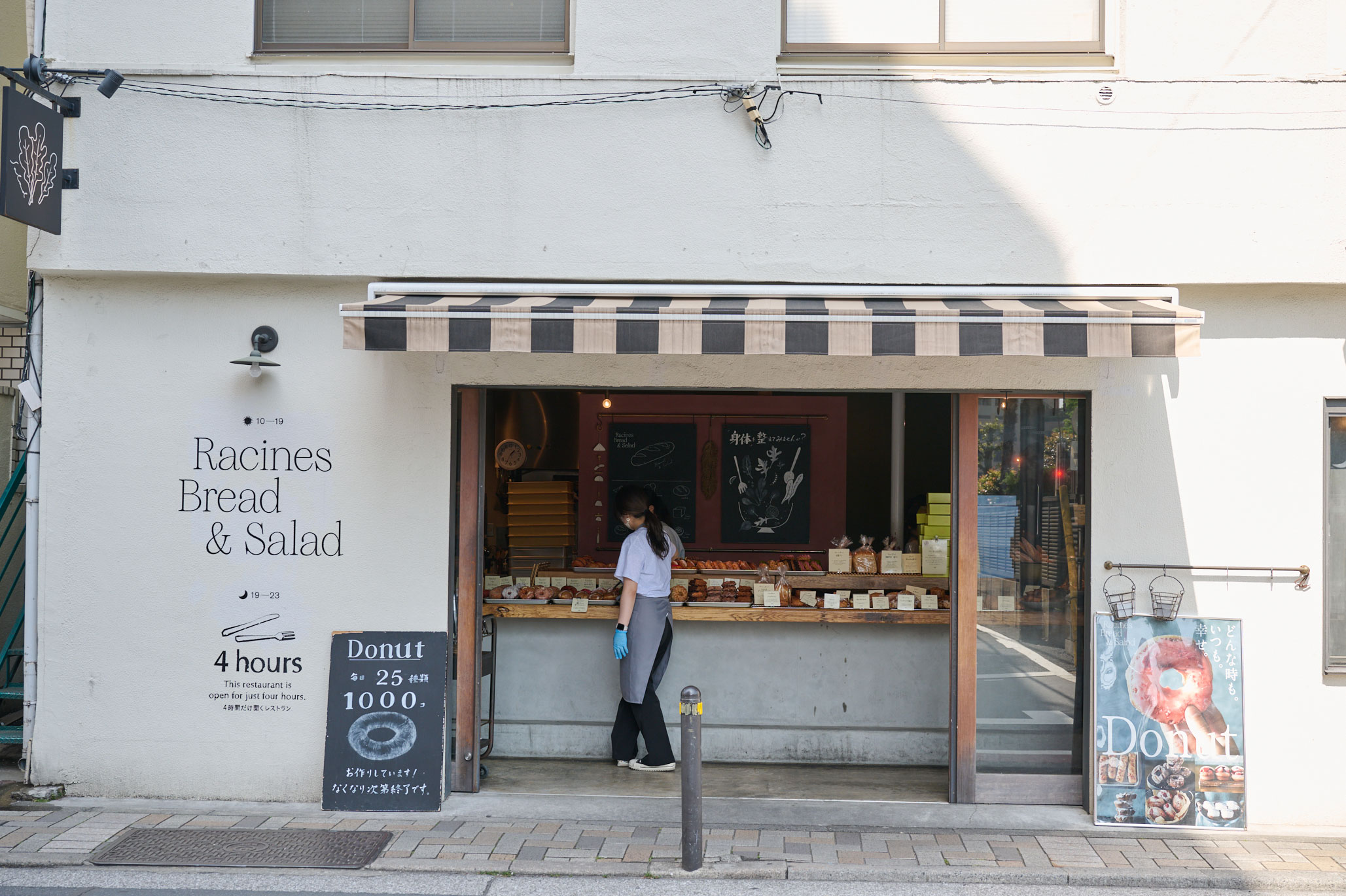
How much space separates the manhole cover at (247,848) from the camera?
224 inches

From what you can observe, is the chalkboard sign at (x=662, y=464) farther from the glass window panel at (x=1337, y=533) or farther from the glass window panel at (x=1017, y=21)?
the glass window panel at (x=1337, y=533)

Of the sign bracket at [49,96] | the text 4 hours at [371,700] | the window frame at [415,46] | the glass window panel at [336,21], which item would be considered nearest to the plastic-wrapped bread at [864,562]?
the text 4 hours at [371,700]

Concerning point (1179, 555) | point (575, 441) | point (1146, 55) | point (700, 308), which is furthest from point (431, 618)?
point (1146, 55)

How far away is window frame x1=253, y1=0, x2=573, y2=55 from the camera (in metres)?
6.83

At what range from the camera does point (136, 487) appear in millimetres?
6809

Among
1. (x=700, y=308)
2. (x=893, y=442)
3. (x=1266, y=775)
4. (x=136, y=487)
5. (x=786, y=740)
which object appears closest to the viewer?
(x=700, y=308)

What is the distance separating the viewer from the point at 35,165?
6.24 metres

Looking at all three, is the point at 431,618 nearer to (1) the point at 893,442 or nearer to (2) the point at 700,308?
(2) the point at 700,308

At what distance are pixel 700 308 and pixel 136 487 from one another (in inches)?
151

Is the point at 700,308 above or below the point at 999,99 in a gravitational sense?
below

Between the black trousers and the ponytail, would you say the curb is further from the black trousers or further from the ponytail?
the ponytail

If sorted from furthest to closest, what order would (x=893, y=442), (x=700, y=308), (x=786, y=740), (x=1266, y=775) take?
(x=893, y=442) < (x=786, y=740) < (x=1266, y=775) < (x=700, y=308)

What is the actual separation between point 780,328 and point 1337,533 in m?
3.80

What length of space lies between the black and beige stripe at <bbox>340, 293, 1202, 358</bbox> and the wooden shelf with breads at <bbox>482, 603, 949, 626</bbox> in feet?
8.69
